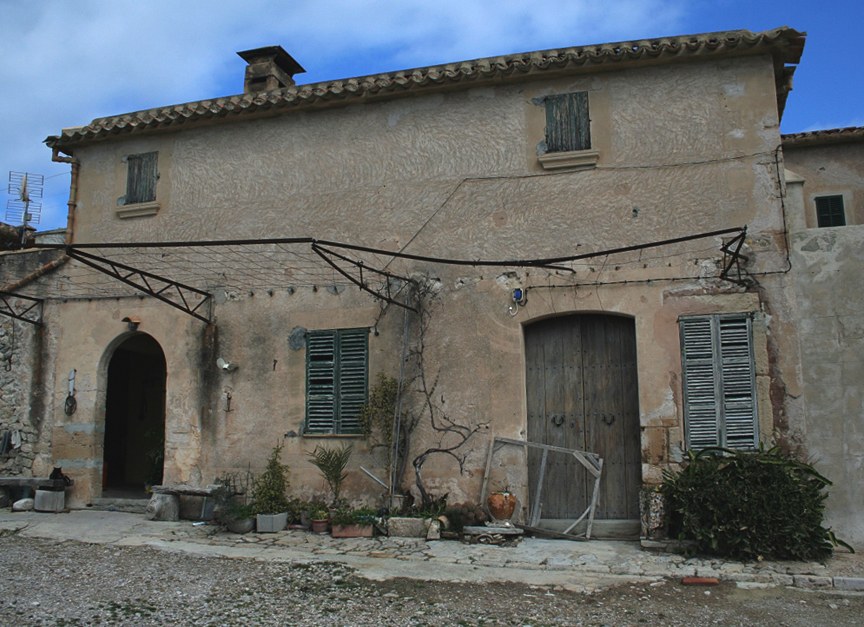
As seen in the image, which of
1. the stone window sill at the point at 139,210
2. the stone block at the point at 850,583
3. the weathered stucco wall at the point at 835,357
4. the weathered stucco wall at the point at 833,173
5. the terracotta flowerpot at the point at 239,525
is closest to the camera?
the stone block at the point at 850,583

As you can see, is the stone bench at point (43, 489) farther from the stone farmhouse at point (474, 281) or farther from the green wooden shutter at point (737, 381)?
the green wooden shutter at point (737, 381)

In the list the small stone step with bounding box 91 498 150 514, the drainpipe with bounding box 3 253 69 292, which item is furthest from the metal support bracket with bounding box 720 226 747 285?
the drainpipe with bounding box 3 253 69 292

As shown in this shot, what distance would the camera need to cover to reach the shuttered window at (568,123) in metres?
9.82

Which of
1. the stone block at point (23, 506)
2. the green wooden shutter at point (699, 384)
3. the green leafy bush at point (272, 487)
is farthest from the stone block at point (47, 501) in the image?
the green wooden shutter at point (699, 384)

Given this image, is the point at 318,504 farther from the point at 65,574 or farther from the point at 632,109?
the point at 632,109

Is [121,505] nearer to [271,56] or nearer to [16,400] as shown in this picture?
[16,400]

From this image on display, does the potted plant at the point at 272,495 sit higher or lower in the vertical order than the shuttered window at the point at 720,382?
lower

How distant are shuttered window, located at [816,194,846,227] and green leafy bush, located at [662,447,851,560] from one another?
29.9 feet

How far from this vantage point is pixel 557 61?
9.68m

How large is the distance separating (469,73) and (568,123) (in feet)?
4.79

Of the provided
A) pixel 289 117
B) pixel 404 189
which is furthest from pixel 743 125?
pixel 289 117

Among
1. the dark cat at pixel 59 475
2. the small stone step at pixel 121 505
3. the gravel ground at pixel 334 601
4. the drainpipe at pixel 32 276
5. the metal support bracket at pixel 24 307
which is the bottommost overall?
the gravel ground at pixel 334 601

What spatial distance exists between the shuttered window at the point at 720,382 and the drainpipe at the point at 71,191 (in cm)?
947

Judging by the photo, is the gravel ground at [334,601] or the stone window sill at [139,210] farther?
the stone window sill at [139,210]
